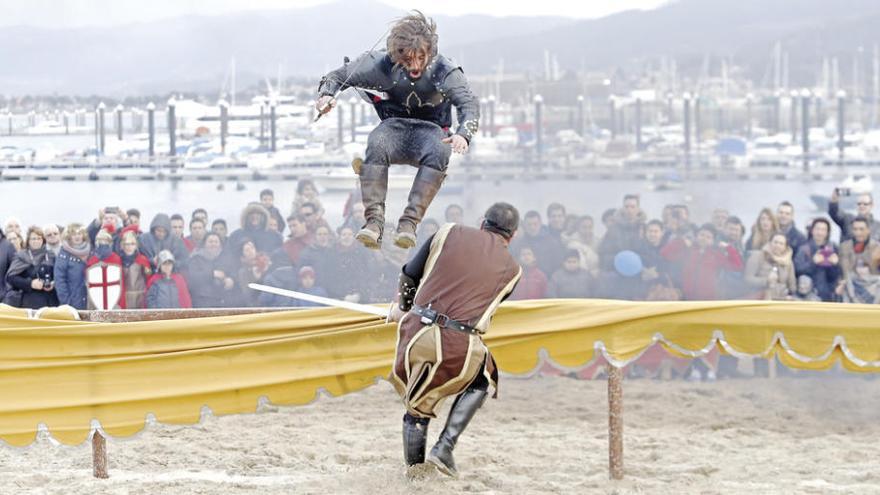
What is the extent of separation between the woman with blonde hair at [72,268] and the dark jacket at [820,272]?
4.58 metres

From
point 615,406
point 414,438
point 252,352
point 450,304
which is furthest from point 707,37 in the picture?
point 450,304

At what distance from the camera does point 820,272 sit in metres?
8.99

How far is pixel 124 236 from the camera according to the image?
29.3 ft

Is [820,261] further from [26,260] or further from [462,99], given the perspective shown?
[26,260]

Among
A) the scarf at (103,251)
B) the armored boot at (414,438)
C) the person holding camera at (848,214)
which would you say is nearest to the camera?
the armored boot at (414,438)

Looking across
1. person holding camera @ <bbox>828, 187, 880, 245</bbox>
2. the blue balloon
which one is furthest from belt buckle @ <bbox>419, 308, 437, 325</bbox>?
person holding camera @ <bbox>828, 187, 880, 245</bbox>

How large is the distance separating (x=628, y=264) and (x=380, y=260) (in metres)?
1.70

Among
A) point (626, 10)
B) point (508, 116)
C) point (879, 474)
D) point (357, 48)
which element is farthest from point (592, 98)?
point (879, 474)

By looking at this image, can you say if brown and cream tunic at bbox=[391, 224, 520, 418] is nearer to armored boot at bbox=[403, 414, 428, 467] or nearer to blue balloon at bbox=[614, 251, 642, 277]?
armored boot at bbox=[403, 414, 428, 467]

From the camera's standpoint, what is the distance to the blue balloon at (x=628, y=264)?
373 inches

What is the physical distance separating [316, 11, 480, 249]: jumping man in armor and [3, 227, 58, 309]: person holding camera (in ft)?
14.1

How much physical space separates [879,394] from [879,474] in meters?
2.32

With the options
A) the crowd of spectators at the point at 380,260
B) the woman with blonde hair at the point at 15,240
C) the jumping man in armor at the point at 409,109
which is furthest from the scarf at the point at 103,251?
the jumping man in armor at the point at 409,109

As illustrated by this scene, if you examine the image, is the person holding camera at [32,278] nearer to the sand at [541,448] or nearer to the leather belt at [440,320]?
the sand at [541,448]
